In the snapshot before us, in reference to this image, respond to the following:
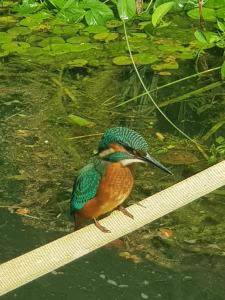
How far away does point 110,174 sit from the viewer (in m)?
2.58

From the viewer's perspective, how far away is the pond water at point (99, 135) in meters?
3.17

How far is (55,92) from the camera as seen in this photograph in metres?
4.74

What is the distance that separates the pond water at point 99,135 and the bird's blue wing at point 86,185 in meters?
0.50

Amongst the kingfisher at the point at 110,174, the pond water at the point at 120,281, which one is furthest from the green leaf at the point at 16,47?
the kingfisher at the point at 110,174

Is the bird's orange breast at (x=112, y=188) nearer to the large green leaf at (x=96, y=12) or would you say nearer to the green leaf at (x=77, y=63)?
the green leaf at (x=77, y=63)

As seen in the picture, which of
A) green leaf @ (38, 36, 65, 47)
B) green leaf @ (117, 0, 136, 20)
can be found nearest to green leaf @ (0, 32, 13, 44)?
green leaf @ (38, 36, 65, 47)

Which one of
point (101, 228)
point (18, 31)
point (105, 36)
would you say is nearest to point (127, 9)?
point (105, 36)

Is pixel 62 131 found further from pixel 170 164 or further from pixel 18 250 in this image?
pixel 18 250

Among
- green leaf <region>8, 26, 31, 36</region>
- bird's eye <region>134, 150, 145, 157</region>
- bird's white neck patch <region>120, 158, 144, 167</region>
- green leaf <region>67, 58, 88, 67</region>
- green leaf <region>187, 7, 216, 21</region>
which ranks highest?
bird's eye <region>134, 150, 145, 157</region>

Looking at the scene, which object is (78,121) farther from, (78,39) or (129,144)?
(129,144)

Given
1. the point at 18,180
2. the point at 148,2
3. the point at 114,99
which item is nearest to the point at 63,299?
the point at 18,180

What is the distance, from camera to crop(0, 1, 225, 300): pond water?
317cm

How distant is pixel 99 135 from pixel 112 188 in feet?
5.41

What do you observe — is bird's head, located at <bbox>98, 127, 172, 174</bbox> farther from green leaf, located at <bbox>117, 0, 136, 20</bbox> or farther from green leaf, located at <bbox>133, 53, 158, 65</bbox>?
green leaf, located at <bbox>117, 0, 136, 20</bbox>
